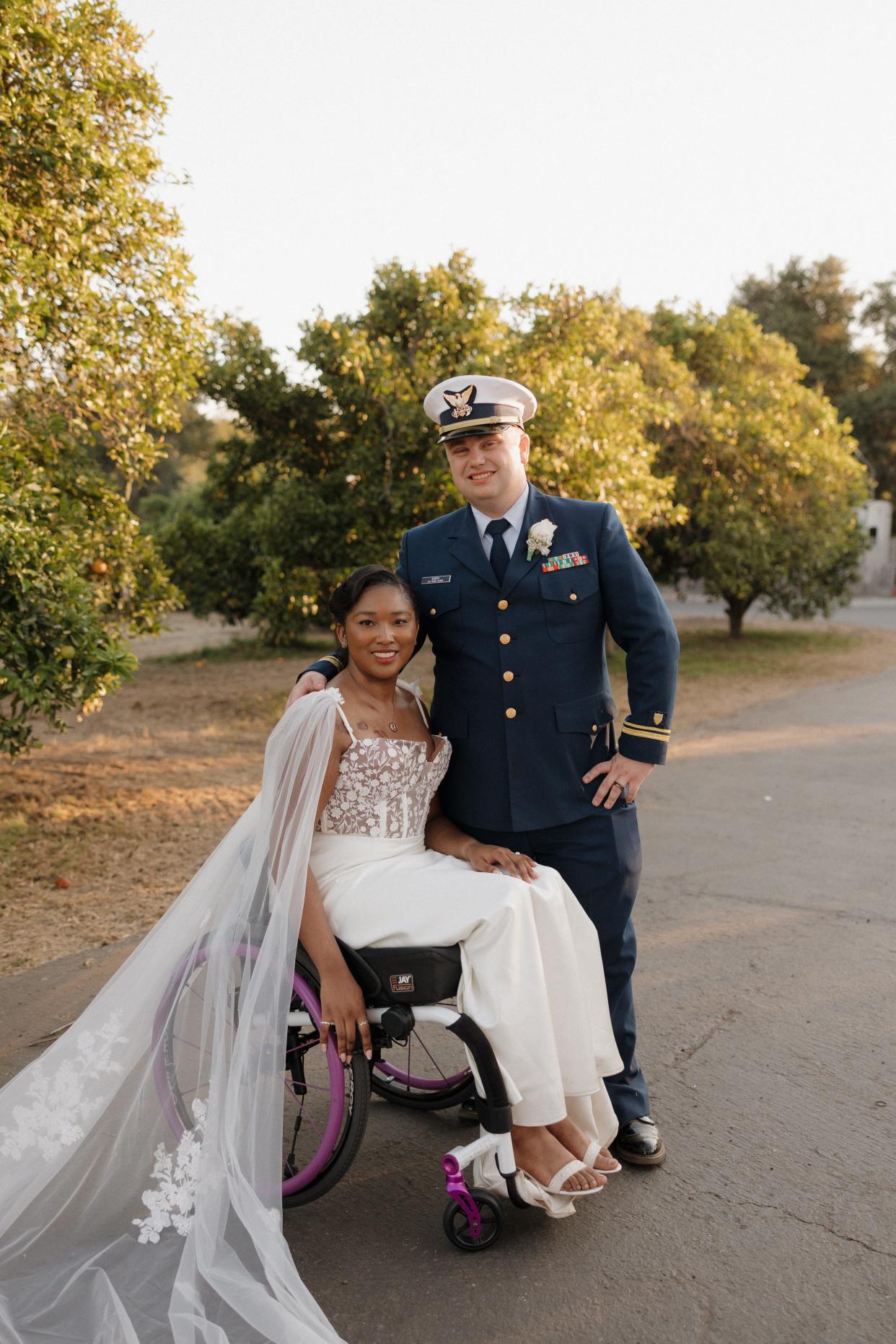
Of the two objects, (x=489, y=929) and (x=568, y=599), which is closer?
(x=489, y=929)

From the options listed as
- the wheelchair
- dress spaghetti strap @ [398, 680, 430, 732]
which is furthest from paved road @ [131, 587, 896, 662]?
the wheelchair

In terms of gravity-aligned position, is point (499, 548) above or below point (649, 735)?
above

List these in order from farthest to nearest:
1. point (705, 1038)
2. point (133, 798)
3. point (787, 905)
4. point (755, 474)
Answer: point (755, 474) < point (133, 798) < point (787, 905) < point (705, 1038)

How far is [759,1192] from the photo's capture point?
2881 millimetres

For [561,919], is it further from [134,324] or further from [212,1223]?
[134,324]

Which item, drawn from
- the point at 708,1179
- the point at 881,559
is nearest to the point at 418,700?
the point at 708,1179

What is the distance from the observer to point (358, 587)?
9.85 ft

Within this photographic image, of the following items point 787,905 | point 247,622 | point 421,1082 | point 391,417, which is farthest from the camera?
point 247,622

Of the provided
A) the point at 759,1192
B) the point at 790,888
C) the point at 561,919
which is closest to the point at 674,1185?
the point at 759,1192

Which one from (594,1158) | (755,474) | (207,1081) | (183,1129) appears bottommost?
(594,1158)

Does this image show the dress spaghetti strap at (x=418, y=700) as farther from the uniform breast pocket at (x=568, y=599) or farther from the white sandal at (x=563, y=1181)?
the white sandal at (x=563, y=1181)

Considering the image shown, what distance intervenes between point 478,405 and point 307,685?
95 cm

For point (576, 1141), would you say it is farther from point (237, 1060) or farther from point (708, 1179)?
point (237, 1060)

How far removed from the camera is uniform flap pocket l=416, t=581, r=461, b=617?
10.5ft
